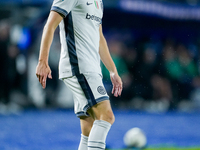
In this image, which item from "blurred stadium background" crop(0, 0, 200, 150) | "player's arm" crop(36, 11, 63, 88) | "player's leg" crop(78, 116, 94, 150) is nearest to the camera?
"player's arm" crop(36, 11, 63, 88)

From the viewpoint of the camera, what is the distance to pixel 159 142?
666 centimetres

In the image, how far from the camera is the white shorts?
11.8 ft

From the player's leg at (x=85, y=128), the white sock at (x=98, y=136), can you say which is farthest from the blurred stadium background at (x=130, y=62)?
the white sock at (x=98, y=136)

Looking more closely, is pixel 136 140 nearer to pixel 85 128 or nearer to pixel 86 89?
pixel 85 128

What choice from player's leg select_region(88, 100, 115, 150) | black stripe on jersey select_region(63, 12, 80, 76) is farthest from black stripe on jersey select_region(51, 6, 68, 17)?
player's leg select_region(88, 100, 115, 150)

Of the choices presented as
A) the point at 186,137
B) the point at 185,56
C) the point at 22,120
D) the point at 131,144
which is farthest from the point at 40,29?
the point at 131,144

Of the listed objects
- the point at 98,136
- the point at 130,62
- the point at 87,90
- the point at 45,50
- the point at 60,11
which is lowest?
the point at 98,136

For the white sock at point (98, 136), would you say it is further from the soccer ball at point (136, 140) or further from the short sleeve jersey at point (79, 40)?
the soccer ball at point (136, 140)

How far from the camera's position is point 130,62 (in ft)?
41.8

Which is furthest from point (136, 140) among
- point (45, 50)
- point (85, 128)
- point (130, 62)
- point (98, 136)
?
point (130, 62)

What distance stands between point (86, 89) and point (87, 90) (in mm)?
14

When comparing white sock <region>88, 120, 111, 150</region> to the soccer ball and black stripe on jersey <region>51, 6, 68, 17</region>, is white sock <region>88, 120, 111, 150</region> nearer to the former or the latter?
black stripe on jersey <region>51, 6, 68, 17</region>

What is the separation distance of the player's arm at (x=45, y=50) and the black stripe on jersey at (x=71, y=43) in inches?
8.0

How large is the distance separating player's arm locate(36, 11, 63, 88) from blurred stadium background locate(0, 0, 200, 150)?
670 centimetres
